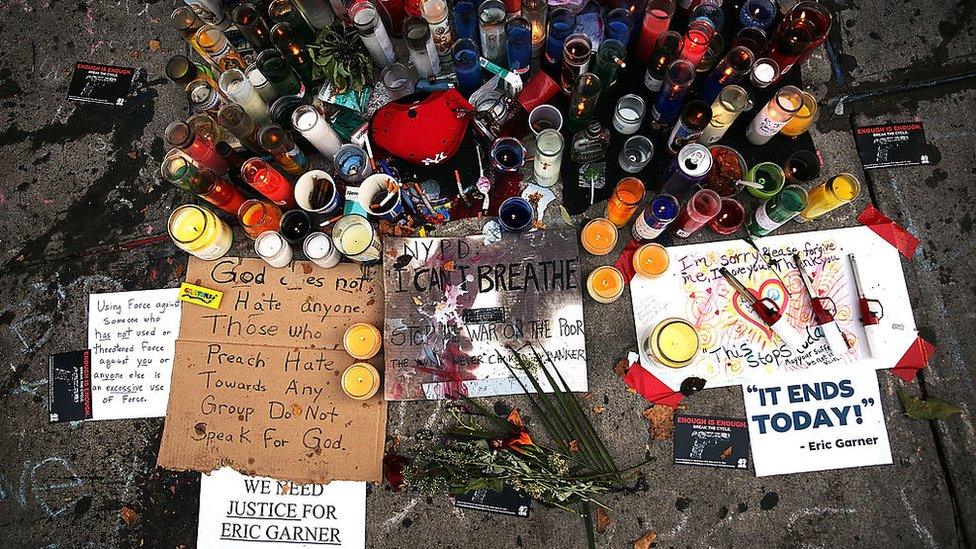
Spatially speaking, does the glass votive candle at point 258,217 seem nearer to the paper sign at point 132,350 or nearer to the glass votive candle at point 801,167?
the paper sign at point 132,350

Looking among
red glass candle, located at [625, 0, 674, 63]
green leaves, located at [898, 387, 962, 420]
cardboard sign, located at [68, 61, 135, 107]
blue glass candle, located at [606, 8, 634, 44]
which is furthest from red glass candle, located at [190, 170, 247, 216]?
green leaves, located at [898, 387, 962, 420]

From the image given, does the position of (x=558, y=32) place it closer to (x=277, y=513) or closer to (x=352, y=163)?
(x=352, y=163)

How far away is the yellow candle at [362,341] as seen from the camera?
6.91 feet

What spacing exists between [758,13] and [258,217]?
2428 millimetres

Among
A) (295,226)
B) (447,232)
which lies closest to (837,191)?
(447,232)

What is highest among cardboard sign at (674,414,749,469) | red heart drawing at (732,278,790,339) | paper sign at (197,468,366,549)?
red heart drawing at (732,278,790,339)

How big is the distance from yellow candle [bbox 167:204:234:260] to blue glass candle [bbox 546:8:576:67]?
1644mm

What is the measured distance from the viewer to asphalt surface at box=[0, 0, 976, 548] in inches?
78.9

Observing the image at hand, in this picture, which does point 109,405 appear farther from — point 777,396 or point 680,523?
point 777,396

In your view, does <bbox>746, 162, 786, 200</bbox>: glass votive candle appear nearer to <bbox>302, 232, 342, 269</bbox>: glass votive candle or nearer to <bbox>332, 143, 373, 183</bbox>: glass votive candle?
<bbox>332, 143, 373, 183</bbox>: glass votive candle

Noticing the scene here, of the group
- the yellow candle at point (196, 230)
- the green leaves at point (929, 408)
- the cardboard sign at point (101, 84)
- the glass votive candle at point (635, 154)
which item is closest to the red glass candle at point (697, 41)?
the glass votive candle at point (635, 154)

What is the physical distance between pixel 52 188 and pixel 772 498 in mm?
3492

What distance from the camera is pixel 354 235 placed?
7.08 ft

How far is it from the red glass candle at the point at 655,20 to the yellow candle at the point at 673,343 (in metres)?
1.24
